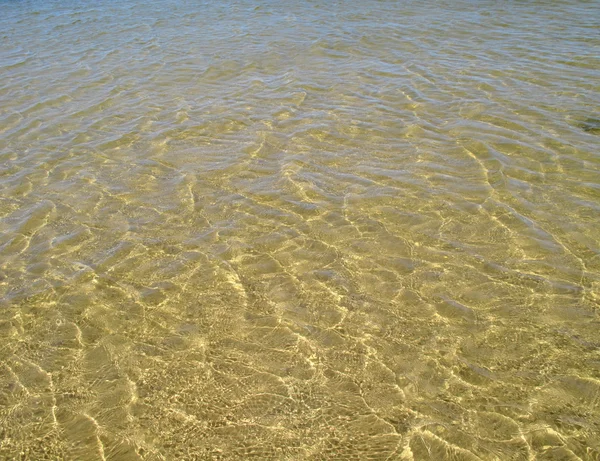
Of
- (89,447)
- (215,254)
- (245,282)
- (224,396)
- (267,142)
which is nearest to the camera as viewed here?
(89,447)

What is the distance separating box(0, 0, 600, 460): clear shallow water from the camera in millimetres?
3518

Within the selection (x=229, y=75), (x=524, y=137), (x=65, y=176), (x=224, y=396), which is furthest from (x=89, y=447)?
(x=229, y=75)

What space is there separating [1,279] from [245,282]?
8.06 ft

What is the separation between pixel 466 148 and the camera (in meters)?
6.92

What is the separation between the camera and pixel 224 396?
373cm

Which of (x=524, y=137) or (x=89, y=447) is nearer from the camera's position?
(x=89, y=447)

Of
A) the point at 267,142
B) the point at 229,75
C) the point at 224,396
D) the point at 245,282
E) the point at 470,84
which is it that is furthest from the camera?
the point at 229,75

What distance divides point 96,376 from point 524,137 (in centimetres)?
628

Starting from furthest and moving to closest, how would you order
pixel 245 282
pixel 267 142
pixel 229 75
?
1. pixel 229 75
2. pixel 267 142
3. pixel 245 282

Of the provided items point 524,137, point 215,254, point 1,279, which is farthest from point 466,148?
point 1,279

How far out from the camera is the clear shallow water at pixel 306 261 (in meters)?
3.52

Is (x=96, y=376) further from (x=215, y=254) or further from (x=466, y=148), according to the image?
(x=466, y=148)

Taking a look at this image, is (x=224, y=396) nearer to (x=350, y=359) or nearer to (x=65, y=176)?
(x=350, y=359)

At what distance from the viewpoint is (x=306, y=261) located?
5.03 meters
